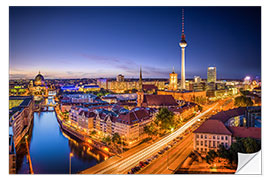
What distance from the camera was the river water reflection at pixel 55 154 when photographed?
5.92m

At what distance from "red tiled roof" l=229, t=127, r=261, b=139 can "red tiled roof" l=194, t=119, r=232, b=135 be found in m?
0.26

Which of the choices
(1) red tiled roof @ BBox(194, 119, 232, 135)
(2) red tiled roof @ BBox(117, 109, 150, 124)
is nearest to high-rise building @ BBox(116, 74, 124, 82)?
(2) red tiled roof @ BBox(117, 109, 150, 124)

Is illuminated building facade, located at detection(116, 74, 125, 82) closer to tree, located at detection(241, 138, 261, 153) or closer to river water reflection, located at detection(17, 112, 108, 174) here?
river water reflection, located at detection(17, 112, 108, 174)

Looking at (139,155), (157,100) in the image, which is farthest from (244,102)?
(139,155)

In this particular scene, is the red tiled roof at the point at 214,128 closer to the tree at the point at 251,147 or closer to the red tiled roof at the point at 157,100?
the tree at the point at 251,147

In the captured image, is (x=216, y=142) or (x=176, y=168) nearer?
(x=176, y=168)

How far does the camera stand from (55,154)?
7.02 m

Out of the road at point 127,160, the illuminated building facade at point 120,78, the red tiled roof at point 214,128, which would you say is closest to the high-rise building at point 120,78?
the illuminated building facade at point 120,78

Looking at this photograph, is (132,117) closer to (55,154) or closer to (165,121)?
(165,121)
